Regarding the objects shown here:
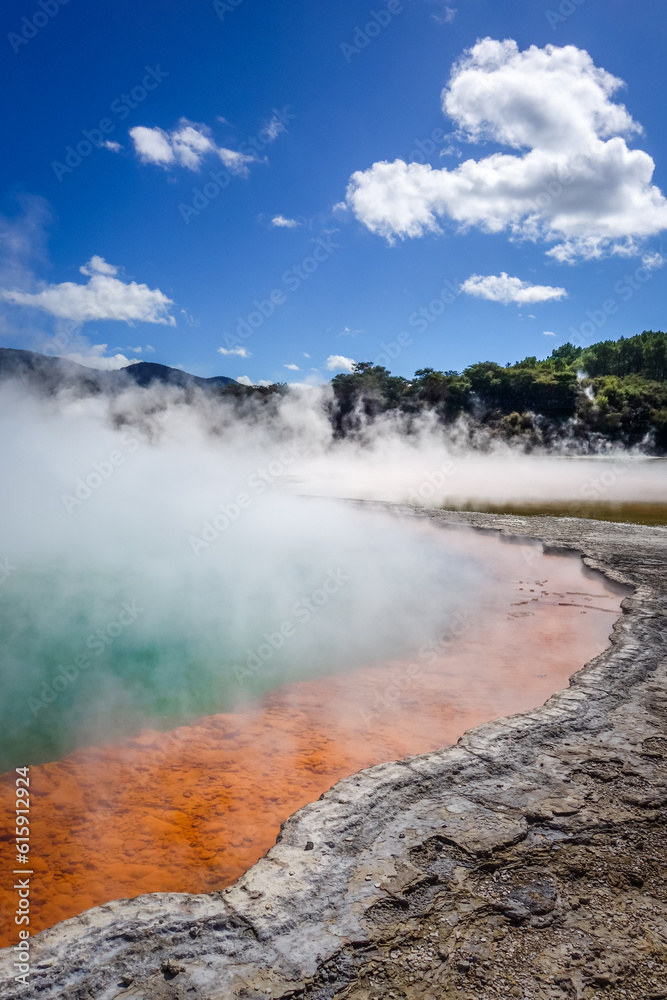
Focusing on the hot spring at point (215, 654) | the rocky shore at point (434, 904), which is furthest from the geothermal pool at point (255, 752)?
the rocky shore at point (434, 904)

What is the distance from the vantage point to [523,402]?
33000mm

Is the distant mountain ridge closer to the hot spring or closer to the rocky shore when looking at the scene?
the hot spring

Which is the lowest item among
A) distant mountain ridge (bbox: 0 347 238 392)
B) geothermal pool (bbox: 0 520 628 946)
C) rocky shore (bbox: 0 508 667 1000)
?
geothermal pool (bbox: 0 520 628 946)

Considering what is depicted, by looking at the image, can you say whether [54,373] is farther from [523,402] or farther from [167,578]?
[523,402]

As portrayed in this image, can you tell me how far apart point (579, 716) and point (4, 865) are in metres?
3.15

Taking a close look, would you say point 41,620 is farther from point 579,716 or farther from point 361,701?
point 579,716

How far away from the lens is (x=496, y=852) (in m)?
2.11

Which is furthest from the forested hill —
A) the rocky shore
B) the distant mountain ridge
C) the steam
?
the rocky shore

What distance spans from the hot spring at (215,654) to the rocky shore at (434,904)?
59 cm

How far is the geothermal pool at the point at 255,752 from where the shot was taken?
8.25ft

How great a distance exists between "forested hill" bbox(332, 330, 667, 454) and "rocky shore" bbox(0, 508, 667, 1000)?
96.1ft

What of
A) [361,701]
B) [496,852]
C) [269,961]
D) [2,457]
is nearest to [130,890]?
[269,961]

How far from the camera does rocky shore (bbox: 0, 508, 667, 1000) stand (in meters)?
1.60

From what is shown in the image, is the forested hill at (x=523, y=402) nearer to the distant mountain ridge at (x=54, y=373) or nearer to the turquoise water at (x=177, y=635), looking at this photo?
the distant mountain ridge at (x=54, y=373)
